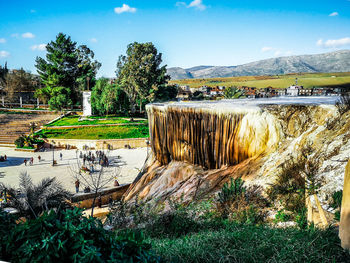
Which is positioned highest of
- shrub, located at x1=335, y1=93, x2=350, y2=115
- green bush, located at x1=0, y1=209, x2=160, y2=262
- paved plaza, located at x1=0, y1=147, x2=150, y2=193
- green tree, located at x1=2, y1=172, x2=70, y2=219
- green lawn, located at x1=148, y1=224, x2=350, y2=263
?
shrub, located at x1=335, y1=93, x2=350, y2=115

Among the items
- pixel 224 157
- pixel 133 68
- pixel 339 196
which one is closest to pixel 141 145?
pixel 133 68

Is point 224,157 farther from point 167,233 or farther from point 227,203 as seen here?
point 167,233

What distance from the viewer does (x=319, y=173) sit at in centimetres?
477

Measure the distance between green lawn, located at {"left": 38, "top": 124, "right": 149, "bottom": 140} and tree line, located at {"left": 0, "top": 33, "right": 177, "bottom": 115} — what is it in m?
6.00

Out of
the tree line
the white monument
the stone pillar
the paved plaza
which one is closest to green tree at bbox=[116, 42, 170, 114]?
the tree line

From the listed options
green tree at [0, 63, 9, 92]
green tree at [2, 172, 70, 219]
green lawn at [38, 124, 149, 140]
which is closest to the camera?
green tree at [2, 172, 70, 219]

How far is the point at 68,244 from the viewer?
7.38ft

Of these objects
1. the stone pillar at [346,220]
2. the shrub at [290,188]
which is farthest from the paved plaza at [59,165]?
the stone pillar at [346,220]

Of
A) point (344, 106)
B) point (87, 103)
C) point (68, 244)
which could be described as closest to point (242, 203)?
point (344, 106)

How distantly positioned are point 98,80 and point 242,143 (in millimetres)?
34810

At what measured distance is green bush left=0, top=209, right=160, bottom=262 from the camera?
215cm

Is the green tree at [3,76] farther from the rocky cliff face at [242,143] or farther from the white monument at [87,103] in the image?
the rocky cliff face at [242,143]

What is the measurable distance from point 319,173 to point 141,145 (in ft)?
82.9

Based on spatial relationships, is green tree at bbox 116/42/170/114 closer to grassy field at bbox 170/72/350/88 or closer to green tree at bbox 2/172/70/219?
green tree at bbox 2/172/70/219
